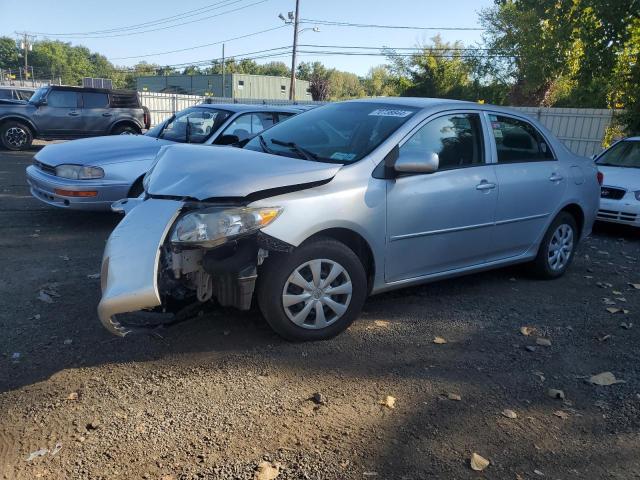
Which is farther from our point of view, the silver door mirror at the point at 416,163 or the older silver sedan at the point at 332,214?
the silver door mirror at the point at 416,163

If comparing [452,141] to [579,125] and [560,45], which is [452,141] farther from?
[560,45]

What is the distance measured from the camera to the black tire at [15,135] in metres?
14.9

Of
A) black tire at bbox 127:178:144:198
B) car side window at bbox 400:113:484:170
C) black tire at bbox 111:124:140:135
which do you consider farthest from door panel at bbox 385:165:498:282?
black tire at bbox 111:124:140:135

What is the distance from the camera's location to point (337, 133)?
442cm

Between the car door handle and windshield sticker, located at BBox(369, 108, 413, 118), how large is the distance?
2.77 feet

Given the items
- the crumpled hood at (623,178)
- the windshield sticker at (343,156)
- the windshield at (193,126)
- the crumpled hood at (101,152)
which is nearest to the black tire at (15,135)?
the windshield at (193,126)

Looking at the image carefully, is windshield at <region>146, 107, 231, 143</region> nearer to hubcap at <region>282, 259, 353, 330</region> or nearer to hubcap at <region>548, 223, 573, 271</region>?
hubcap at <region>282, 259, 353, 330</region>

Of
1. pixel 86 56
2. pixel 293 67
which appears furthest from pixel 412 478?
pixel 86 56

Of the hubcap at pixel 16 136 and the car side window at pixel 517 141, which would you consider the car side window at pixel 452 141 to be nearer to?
the car side window at pixel 517 141

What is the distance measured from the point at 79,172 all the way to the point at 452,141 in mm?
4247

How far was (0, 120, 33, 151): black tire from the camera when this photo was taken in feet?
48.8

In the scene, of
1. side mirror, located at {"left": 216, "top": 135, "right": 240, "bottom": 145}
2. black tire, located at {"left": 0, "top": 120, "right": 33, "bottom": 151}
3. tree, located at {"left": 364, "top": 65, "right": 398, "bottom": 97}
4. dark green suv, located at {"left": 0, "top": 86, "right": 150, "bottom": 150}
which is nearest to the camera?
side mirror, located at {"left": 216, "top": 135, "right": 240, "bottom": 145}

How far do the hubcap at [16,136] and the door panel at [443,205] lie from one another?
1413 cm

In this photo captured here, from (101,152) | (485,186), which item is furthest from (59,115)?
(485,186)
